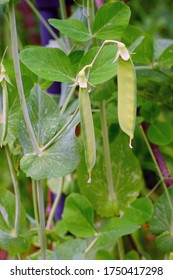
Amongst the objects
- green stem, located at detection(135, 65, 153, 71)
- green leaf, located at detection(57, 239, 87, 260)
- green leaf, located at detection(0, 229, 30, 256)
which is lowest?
green leaf, located at detection(57, 239, 87, 260)

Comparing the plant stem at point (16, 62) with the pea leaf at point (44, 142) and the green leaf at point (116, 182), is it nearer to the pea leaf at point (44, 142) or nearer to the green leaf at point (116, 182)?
the pea leaf at point (44, 142)

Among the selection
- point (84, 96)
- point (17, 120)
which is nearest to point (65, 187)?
point (17, 120)

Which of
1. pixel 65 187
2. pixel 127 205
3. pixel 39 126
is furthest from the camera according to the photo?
pixel 65 187

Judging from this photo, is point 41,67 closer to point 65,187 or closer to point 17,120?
point 17,120

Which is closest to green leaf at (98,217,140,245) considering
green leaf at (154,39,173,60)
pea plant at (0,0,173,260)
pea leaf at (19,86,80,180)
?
pea plant at (0,0,173,260)

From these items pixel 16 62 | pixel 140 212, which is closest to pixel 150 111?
pixel 140 212

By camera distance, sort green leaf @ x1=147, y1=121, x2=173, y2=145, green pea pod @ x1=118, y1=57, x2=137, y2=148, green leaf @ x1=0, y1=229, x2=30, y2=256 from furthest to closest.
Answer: green leaf @ x1=147, y1=121, x2=173, y2=145
green leaf @ x1=0, y1=229, x2=30, y2=256
green pea pod @ x1=118, y1=57, x2=137, y2=148

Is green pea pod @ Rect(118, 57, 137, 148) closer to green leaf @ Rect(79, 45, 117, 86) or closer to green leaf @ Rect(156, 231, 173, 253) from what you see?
green leaf @ Rect(79, 45, 117, 86)

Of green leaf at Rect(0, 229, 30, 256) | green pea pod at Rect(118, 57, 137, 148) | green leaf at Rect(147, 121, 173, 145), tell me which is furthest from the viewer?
green leaf at Rect(147, 121, 173, 145)
